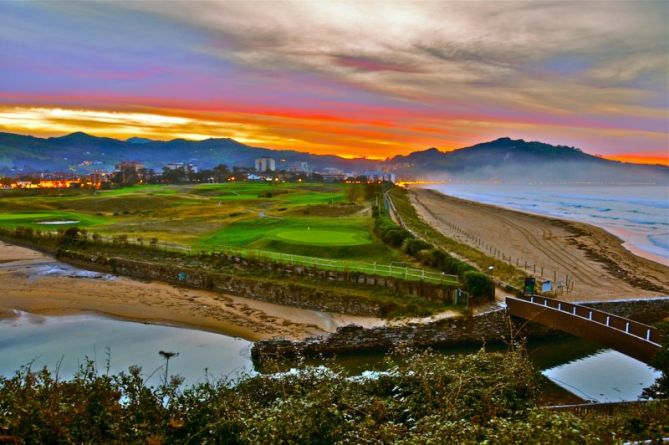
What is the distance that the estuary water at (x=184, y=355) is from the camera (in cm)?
1700

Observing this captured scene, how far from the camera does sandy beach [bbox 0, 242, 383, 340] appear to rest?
22812 mm

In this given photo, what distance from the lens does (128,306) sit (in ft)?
86.9

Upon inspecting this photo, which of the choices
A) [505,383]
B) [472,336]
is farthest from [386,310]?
[505,383]

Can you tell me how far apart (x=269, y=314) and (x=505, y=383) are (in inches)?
648

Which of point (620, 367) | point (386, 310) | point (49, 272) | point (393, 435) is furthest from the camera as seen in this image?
point (49, 272)

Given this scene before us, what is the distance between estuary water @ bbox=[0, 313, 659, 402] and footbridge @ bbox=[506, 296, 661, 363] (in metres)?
1.21

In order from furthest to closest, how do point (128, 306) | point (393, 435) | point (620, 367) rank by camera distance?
point (128, 306) < point (620, 367) < point (393, 435)

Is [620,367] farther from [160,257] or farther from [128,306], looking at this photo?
[160,257]

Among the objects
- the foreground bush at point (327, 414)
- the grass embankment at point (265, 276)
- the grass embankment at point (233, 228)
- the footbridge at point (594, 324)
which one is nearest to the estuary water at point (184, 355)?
A: the footbridge at point (594, 324)

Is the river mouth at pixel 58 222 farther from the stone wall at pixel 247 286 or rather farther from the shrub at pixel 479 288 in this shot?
the shrub at pixel 479 288

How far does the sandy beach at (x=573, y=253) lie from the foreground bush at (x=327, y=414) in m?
17.6

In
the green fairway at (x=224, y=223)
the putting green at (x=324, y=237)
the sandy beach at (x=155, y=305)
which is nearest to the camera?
the sandy beach at (x=155, y=305)

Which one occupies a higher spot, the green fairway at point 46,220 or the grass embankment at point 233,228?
the grass embankment at point 233,228

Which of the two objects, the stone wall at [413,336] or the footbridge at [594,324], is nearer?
the footbridge at [594,324]
